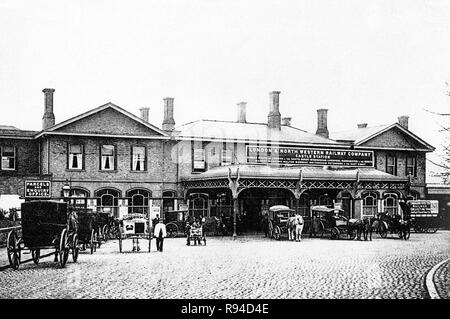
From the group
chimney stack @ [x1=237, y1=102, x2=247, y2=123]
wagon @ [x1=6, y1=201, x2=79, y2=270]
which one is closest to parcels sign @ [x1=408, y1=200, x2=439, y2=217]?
chimney stack @ [x1=237, y1=102, x2=247, y2=123]

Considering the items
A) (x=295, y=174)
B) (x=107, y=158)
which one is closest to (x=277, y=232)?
(x=295, y=174)

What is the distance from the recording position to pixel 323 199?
39562mm

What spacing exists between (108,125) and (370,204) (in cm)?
1781

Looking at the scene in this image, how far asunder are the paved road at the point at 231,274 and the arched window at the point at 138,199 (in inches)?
472

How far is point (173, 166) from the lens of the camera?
35375mm

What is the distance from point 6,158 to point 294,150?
50.8 ft

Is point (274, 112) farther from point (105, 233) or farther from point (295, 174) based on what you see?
point (105, 233)

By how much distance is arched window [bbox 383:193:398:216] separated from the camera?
4119cm

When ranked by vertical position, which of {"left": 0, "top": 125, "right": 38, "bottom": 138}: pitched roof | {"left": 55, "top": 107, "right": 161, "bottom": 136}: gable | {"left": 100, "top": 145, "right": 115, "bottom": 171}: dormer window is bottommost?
{"left": 100, "top": 145, "right": 115, "bottom": 171}: dormer window

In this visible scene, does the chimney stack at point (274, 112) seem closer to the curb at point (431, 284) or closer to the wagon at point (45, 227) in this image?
A: the curb at point (431, 284)

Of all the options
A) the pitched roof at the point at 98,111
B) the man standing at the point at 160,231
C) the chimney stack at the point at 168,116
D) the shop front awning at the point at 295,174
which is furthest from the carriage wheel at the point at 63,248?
the chimney stack at the point at 168,116

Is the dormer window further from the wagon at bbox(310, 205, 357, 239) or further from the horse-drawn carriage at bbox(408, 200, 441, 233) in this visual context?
the horse-drawn carriage at bbox(408, 200, 441, 233)

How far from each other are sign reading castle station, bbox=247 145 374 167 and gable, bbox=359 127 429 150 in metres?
5.39
